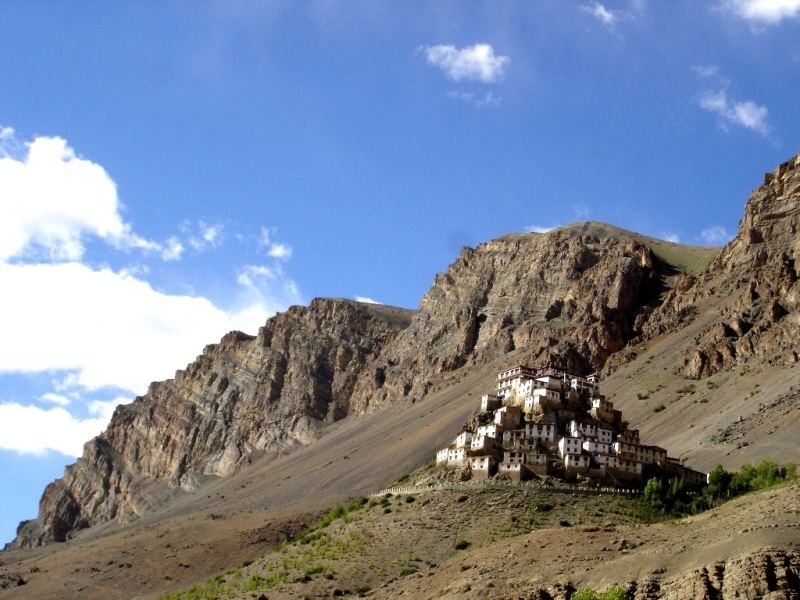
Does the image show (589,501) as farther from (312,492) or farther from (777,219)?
(777,219)

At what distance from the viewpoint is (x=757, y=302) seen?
174375 mm

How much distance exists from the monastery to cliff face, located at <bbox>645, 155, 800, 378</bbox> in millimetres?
51211

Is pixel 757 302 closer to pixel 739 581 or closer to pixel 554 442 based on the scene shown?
pixel 554 442

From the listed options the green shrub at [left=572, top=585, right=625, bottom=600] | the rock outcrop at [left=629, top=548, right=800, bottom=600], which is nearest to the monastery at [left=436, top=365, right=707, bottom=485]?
the green shrub at [left=572, top=585, right=625, bottom=600]

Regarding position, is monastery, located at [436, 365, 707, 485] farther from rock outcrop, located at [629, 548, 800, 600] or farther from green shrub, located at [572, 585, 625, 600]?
rock outcrop, located at [629, 548, 800, 600]

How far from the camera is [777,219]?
197125 mm

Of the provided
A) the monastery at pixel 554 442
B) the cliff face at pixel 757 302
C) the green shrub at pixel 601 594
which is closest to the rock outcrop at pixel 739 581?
the green shrub at pixel 601 594

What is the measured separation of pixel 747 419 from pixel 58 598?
80.0 meters

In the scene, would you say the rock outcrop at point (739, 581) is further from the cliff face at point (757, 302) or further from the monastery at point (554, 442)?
the cliff face at point (757, 302)

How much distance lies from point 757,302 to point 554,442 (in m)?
85.7

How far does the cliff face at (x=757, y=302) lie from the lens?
15888cm

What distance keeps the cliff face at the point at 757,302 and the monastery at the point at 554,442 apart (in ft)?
168

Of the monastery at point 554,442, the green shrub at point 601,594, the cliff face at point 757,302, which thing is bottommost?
the green shrub at point 601,594

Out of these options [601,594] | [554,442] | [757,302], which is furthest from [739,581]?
[757,302]
